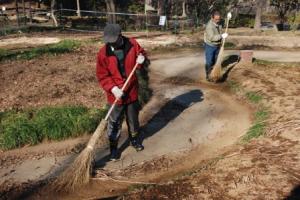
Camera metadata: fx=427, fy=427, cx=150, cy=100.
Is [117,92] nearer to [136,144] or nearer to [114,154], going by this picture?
[114,154]

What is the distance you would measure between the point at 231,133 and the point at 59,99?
153 inches

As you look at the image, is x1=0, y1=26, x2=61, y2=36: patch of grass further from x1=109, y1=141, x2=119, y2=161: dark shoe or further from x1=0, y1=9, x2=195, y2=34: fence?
x1=109, y1=141, x2=119, y2=161: dark shoe

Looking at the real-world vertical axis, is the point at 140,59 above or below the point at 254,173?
above

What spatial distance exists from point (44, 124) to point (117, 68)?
2.32 meters

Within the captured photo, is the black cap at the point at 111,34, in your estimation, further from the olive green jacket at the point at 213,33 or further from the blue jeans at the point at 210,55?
the blue jeans at the point at 210,55

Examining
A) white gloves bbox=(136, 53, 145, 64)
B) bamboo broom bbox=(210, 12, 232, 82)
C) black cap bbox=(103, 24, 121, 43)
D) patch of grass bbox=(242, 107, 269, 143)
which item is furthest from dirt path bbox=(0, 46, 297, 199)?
black cap bbox=(103, 24, 121, 43)

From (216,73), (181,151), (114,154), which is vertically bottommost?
(181,151)

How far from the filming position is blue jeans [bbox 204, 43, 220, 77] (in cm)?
1173

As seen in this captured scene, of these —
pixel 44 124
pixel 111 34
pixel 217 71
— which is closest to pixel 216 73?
pixel 217 71

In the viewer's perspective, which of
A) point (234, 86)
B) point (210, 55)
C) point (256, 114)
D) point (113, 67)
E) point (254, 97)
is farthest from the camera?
point (210, 55)

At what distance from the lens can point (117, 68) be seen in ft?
22.2

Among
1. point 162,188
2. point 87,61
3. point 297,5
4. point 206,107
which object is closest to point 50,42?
point 87,61

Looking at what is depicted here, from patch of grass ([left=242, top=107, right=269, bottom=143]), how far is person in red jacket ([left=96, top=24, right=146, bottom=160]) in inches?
87.5

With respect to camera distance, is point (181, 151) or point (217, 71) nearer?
point (181, 151)
